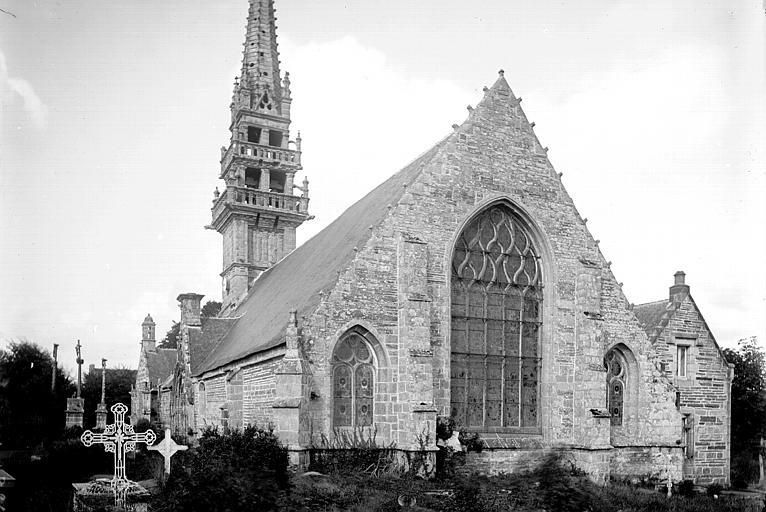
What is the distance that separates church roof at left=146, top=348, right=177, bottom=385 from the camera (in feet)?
149

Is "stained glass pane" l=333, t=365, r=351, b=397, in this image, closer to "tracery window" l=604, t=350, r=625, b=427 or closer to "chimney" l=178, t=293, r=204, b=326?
"tracery window" l=604, t=350, r=625, b=427

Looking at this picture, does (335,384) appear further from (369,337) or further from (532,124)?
(532,124)

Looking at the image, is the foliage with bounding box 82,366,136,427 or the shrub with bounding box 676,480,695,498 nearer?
the shrub with bounding box 676,480,695,498

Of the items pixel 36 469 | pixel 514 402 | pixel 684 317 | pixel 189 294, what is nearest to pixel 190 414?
pixel 189 294

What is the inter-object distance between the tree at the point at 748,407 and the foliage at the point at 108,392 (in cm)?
3353

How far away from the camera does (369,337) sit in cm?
1881

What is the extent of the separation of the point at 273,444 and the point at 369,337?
379cm

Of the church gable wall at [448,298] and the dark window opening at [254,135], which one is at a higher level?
the dark window opening at [254,135]

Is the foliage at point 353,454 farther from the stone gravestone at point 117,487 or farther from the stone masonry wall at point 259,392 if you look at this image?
the stone gravestone at point 117,487

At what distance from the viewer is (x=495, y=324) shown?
2092 centimetres

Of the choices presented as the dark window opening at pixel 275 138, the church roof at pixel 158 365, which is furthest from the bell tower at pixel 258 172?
the church roof at pixel 158 365

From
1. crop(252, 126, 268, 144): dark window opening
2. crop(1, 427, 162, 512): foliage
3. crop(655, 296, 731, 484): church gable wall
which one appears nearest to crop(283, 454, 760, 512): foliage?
crop(1, 427, 162, 512): foliage

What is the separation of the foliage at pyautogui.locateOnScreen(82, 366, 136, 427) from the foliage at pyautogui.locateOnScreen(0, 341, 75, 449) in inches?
59.6

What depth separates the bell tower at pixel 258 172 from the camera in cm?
3597
